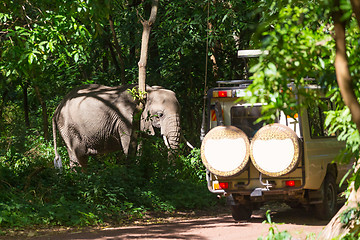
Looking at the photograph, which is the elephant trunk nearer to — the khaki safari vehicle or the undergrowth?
the undergrowth

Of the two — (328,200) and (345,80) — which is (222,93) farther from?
(345,80)

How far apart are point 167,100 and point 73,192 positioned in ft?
14.6

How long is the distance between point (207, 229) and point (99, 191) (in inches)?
100

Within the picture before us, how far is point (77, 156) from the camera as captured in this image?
17.2 metres

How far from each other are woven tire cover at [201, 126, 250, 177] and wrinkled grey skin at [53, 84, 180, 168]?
4786 millimetres

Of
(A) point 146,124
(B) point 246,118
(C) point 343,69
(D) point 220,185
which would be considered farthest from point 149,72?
(C) point 343,69

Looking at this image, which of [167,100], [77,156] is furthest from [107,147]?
[167,100]

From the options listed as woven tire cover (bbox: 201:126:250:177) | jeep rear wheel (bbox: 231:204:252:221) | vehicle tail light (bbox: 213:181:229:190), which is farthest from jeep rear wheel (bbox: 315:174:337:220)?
woven tire cover (bbox: 201:126:250:177)

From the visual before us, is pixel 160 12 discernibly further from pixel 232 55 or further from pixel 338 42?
pixel 338 42

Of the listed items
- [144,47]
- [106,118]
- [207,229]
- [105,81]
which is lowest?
[207,229]

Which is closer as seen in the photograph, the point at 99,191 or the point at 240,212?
the point at 240,212

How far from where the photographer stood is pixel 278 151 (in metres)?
9.67

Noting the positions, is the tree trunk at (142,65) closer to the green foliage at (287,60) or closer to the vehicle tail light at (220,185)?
the vehicle tail light at (220,185)

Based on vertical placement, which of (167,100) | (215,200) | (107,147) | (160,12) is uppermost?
(160,12)
